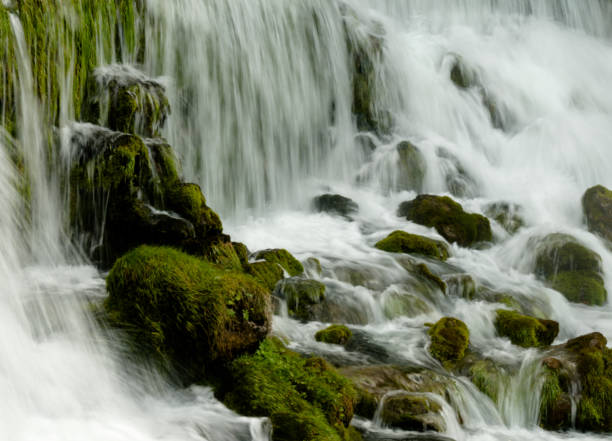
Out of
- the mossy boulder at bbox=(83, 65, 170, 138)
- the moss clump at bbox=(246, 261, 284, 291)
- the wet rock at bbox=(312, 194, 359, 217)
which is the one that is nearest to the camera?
the moss clump at bbox=(246, 261, 284, 291)

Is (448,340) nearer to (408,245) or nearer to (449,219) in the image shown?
(408,245)

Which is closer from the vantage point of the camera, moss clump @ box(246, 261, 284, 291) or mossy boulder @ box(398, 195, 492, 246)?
moss clump @ box(246, 261, 284, 291)

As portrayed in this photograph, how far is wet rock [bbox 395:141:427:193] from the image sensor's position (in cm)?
1738

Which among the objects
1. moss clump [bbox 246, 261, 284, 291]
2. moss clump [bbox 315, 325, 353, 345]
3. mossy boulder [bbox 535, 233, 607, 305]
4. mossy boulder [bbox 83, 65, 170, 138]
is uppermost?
mossy boulder [bbox 83, 65, 170, 138]

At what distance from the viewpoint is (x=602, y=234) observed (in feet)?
51.3

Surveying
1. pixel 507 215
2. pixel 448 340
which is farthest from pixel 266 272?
pixel 507 215

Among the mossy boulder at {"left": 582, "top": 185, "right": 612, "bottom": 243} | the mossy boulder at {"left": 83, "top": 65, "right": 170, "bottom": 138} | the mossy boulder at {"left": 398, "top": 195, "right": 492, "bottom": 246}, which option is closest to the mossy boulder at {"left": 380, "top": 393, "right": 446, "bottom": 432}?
the mossy boulder at {"left": 83, "top": 65, "right": 170, "bottom": 138}

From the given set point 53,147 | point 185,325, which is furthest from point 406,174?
point 185,325

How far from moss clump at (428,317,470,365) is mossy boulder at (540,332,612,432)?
43.8 inches

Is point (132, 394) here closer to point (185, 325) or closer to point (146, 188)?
point (185, 325)

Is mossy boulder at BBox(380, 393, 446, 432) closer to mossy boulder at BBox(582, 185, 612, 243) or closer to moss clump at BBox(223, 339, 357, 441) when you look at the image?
moss clump at BBox(223, 339, 357, 441)

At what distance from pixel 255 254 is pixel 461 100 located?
15.4 metres

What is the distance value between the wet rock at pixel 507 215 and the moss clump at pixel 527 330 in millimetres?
7336

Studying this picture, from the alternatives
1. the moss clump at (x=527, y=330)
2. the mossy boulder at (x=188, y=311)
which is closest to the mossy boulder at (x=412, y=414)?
the mossy boulder at (x=188, y=311)
